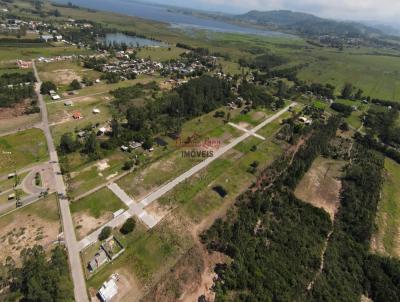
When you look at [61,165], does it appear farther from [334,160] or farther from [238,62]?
[238,62]

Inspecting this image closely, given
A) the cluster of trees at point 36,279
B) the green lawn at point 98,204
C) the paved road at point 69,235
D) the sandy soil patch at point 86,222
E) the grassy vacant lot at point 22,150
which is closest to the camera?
the cluster of trees at point 36,279

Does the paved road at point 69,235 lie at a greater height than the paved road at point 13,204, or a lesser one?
greater

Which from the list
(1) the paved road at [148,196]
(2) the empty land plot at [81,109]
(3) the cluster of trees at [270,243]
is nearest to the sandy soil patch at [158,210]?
(1) the paved road at [148,196]

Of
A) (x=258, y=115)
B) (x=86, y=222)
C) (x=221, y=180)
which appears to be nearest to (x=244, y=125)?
(x=258, y=115)

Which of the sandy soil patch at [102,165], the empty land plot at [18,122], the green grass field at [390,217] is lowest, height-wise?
the green grass field at [390,217]

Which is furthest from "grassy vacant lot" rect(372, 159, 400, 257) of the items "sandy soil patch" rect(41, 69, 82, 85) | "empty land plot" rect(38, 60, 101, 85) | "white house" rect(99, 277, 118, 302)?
"sandy soil patch" rect(41, 69, 82, 85)

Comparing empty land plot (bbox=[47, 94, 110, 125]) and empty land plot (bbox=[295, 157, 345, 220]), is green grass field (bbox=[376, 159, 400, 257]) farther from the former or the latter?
empty land plot (bbox=[47, 94, 110, 125])

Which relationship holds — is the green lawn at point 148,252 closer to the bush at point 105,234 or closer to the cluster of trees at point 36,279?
the bush at point 105,234

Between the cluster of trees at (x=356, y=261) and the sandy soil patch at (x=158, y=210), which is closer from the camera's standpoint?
the cluster of trees at (x=356, y=261)
